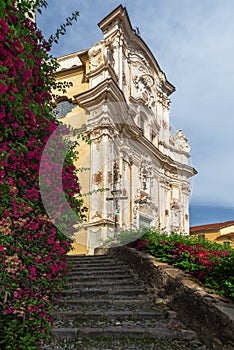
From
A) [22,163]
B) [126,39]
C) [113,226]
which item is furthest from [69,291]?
[126,39]

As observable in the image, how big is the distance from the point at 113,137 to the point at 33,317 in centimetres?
1179

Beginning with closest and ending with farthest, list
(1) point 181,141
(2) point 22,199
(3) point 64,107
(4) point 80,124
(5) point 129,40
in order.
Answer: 1. (2) point 22,199
2. (4) point 80,124
3. (3) point 64,107
4. (5) point 129,40
5. (1) point 181,141

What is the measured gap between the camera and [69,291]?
5.93 meters

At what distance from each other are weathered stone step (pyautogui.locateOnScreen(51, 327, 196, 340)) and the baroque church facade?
811 centimetres

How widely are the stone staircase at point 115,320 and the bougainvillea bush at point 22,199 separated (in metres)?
0.52

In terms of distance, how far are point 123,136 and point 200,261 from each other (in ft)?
38.2

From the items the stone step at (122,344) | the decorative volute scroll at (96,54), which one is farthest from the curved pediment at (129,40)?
the stone step at (122,344)

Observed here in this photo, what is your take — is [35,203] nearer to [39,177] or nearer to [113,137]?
[39,177]

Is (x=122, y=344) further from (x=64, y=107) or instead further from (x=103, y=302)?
(x=64, y=107)

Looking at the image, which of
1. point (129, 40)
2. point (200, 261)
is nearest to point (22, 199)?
point (200, 261)

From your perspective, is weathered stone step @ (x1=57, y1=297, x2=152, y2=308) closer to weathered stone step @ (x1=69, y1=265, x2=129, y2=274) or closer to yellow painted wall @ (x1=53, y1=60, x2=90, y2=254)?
weathered stone step @ (x1=69, y1=265, x2=129, y2=274)

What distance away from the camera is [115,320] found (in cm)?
473

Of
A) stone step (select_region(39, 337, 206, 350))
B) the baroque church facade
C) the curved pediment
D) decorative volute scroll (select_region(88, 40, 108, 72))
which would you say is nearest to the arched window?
the baroque church facade

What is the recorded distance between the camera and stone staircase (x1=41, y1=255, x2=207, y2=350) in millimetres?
4031
